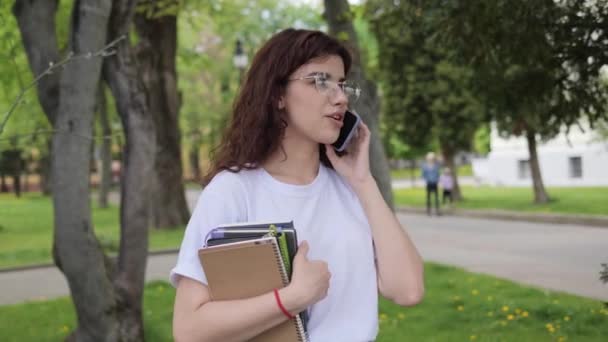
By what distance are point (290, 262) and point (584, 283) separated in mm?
9155

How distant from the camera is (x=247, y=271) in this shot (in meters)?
2.01

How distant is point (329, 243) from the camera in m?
2.26

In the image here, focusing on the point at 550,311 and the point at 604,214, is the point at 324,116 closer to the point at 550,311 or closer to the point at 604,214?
the point at 550,311

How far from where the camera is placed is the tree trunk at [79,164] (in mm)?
6000

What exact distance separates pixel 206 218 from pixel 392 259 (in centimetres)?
58

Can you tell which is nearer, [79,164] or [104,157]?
[79,164]

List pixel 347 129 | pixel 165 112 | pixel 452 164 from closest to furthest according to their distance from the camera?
pixel 347 129, pixel 165 112, pixel 452 164

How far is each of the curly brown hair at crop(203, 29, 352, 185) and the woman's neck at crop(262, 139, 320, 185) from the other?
23mm

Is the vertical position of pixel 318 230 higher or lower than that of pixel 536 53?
lower

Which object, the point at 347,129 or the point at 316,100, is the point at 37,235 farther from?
the point at 316,100

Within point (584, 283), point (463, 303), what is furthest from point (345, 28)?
point (584, 283)

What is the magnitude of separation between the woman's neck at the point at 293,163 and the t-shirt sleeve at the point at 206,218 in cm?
16

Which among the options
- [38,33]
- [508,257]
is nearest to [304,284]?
[38,33]

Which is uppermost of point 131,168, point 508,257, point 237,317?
point 131,168
